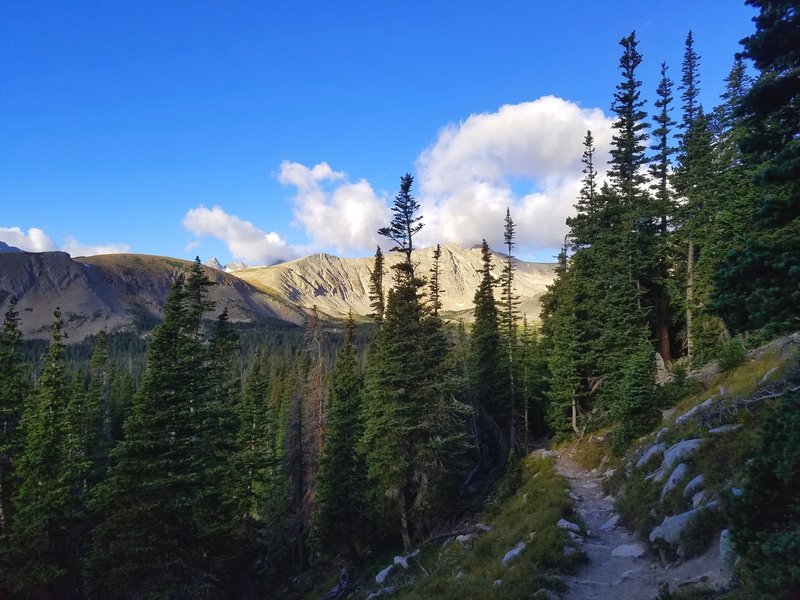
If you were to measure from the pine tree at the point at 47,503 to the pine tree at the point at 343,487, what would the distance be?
14.2 meters

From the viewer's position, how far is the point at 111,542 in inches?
684

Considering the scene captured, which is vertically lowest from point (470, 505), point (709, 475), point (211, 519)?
point (470, 505)

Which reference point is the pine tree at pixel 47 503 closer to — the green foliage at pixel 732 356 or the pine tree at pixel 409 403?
the pine tree at pixel 409 403

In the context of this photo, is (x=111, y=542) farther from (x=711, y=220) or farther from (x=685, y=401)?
(x=711, y=220)

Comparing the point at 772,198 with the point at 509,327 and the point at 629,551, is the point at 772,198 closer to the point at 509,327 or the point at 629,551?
the point at 629,551

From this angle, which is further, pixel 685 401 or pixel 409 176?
pixel 409 176

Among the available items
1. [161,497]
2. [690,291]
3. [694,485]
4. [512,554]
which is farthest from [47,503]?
[690,291]

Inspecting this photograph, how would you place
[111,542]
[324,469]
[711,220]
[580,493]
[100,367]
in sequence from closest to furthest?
[111,542] → [580,493] → [711,220] → [324,469] → [100,367]

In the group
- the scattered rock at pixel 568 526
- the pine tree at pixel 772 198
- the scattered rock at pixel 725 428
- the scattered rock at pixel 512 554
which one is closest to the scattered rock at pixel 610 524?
the scattered rock at pixel 568 526

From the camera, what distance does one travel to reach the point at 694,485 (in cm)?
1082

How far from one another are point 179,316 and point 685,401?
23.0m

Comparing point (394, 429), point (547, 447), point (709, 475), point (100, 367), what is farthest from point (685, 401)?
point (100, 367)

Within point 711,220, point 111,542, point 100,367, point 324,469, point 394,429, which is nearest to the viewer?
point 111,542

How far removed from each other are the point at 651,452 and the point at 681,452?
3475mm
